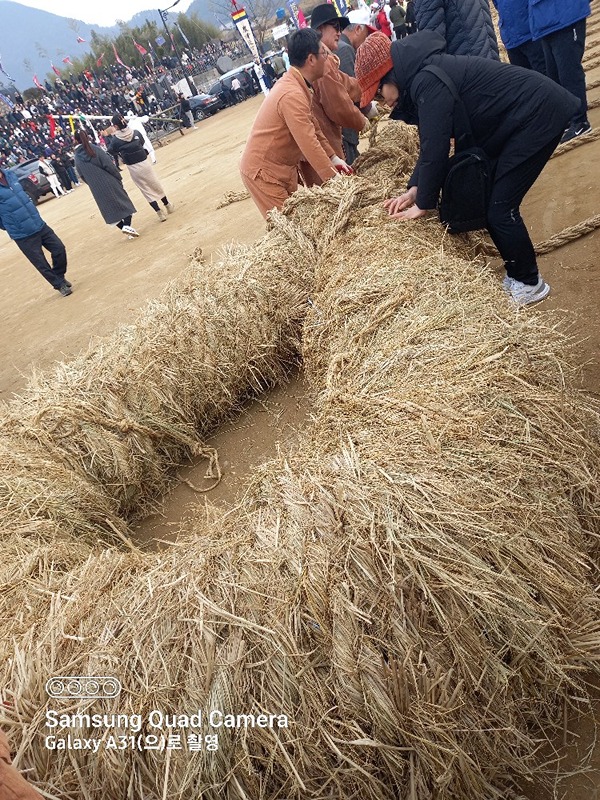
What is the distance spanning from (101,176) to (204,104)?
1931 cm

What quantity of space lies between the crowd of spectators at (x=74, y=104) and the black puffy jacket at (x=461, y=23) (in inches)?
792

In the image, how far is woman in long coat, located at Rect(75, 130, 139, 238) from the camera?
7.93 metres

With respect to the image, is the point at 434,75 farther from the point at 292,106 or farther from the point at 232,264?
the point at 232,264

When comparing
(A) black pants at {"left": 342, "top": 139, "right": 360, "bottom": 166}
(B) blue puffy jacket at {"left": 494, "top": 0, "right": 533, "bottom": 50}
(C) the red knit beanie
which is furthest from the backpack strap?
(A) black pants at {"left": 342, "top": 139, "right": 360, "bottom": 166}

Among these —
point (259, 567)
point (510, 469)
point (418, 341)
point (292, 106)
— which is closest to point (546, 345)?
point (418, 341)

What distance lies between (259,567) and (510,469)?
2.37 feet

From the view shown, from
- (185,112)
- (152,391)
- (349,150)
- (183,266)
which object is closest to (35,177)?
(185,112)

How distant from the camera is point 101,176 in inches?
315

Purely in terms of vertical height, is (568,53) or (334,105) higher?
(334,105)

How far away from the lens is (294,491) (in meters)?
1.51

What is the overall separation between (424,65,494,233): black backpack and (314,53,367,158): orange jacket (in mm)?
1524

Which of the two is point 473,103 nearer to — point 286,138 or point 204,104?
point 286,138

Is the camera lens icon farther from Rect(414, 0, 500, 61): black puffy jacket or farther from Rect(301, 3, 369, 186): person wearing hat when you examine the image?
Rect(414, 0, 500, 61): black puffy jacket

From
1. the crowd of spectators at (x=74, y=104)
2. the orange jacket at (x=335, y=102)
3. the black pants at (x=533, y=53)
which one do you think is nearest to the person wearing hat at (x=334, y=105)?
the orange jacket at (x=335, y=102)
